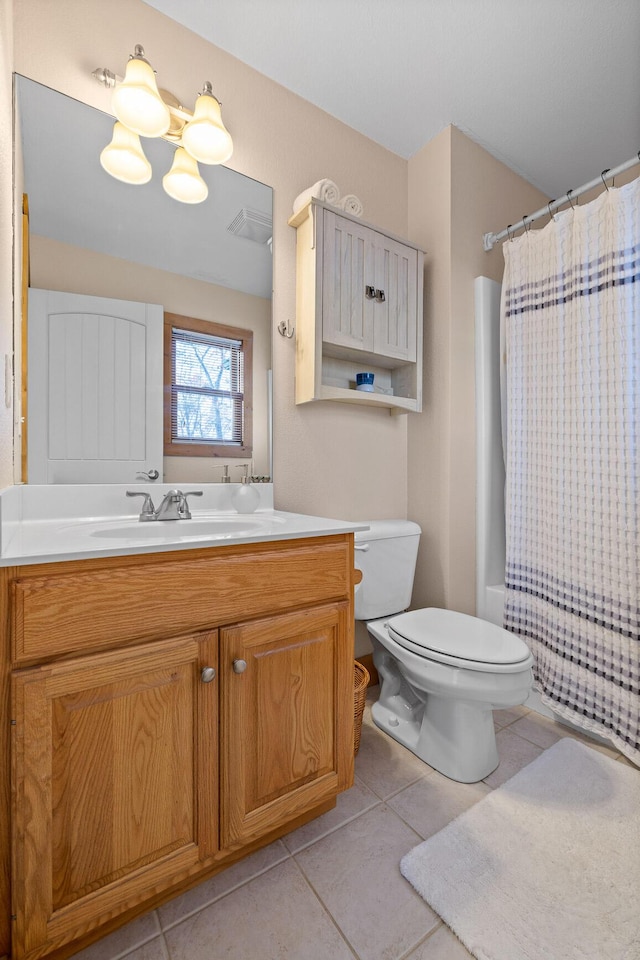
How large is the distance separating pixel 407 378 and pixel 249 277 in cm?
81

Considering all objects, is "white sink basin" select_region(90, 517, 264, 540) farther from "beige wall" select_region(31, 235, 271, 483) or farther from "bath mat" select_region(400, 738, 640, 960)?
"bath mat" select_region(400, 738, 640, 960)

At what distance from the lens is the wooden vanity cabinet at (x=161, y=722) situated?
749mm

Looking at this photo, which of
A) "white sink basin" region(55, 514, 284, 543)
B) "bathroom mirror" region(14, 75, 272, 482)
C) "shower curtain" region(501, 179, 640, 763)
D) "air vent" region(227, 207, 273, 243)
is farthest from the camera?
"air vent" region(227, 207, 273, 243)

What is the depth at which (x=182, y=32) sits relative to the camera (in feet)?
4.85

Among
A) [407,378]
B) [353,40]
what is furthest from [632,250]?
[353,40]

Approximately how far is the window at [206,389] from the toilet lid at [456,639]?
2.79 ft

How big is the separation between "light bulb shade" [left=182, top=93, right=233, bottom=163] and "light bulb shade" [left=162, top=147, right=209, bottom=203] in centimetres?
3

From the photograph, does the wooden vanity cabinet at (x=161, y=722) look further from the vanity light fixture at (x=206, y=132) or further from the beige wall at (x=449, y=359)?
the vanity light fixture at (x=206, y=132)

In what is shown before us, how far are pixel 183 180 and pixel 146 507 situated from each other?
110 centimetres

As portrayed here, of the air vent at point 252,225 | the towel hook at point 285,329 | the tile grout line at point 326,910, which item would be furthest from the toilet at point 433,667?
the air vent at point 252,225

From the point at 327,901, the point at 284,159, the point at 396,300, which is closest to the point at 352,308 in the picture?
the point at 396,300

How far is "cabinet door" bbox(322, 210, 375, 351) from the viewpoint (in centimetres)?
163

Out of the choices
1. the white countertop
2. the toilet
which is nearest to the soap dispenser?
the white countertop

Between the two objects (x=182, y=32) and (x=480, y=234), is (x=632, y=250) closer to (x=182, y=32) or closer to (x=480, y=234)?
(x=480, y=234)
